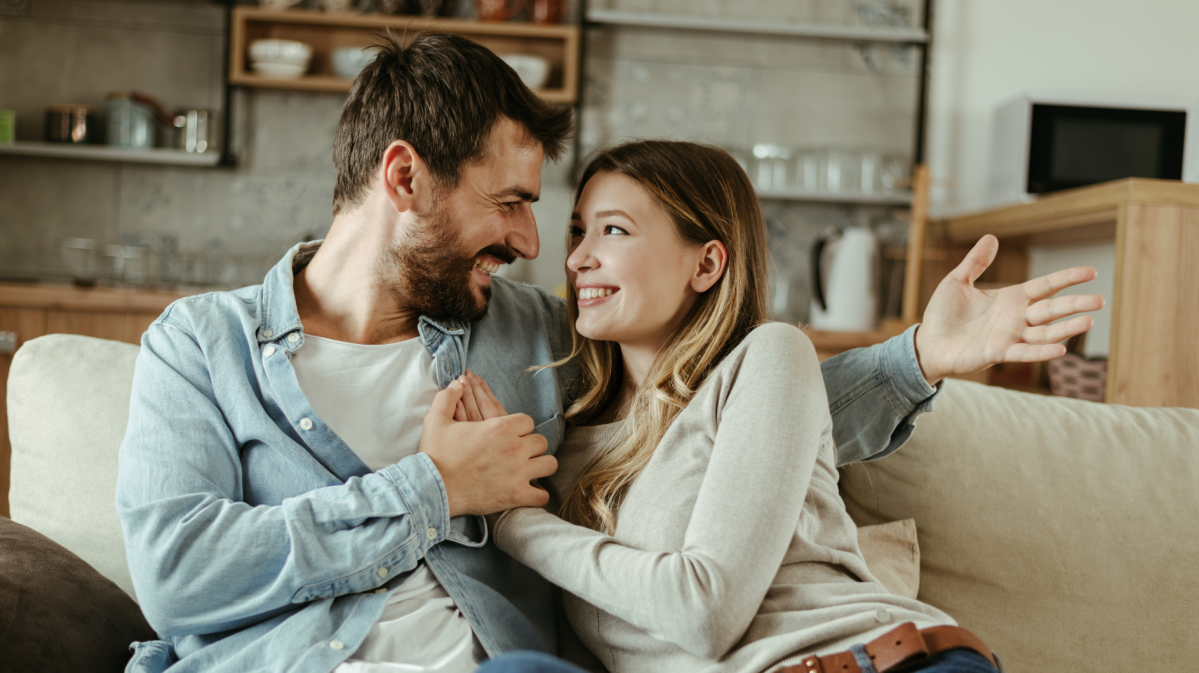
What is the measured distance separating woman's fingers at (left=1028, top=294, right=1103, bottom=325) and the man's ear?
2.81 ft

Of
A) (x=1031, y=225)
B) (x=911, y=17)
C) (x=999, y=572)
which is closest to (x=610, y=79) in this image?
(x=911, y=17)

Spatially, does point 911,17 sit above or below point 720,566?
above

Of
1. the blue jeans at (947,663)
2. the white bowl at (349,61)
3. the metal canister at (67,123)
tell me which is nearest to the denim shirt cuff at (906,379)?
the blue jeans at (947,663)

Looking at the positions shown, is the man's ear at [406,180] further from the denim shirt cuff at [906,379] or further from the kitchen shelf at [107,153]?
the kitchen shelf at [107,153]

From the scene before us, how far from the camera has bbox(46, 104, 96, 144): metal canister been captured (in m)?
3.14

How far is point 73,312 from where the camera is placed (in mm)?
2666

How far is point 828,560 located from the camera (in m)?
1.04

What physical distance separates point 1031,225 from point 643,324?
2198 millimetres

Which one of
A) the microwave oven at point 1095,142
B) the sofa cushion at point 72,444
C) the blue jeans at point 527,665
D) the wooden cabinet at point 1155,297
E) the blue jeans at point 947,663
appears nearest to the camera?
the blue jeans at point 527,665

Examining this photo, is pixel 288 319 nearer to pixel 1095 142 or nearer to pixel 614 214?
pixel 614 214

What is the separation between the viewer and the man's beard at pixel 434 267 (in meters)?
1.27

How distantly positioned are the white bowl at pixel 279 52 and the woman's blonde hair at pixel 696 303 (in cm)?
229

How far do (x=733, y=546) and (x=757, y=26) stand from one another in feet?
9.22

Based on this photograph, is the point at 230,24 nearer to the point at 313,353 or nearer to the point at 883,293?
the point at 313,353
